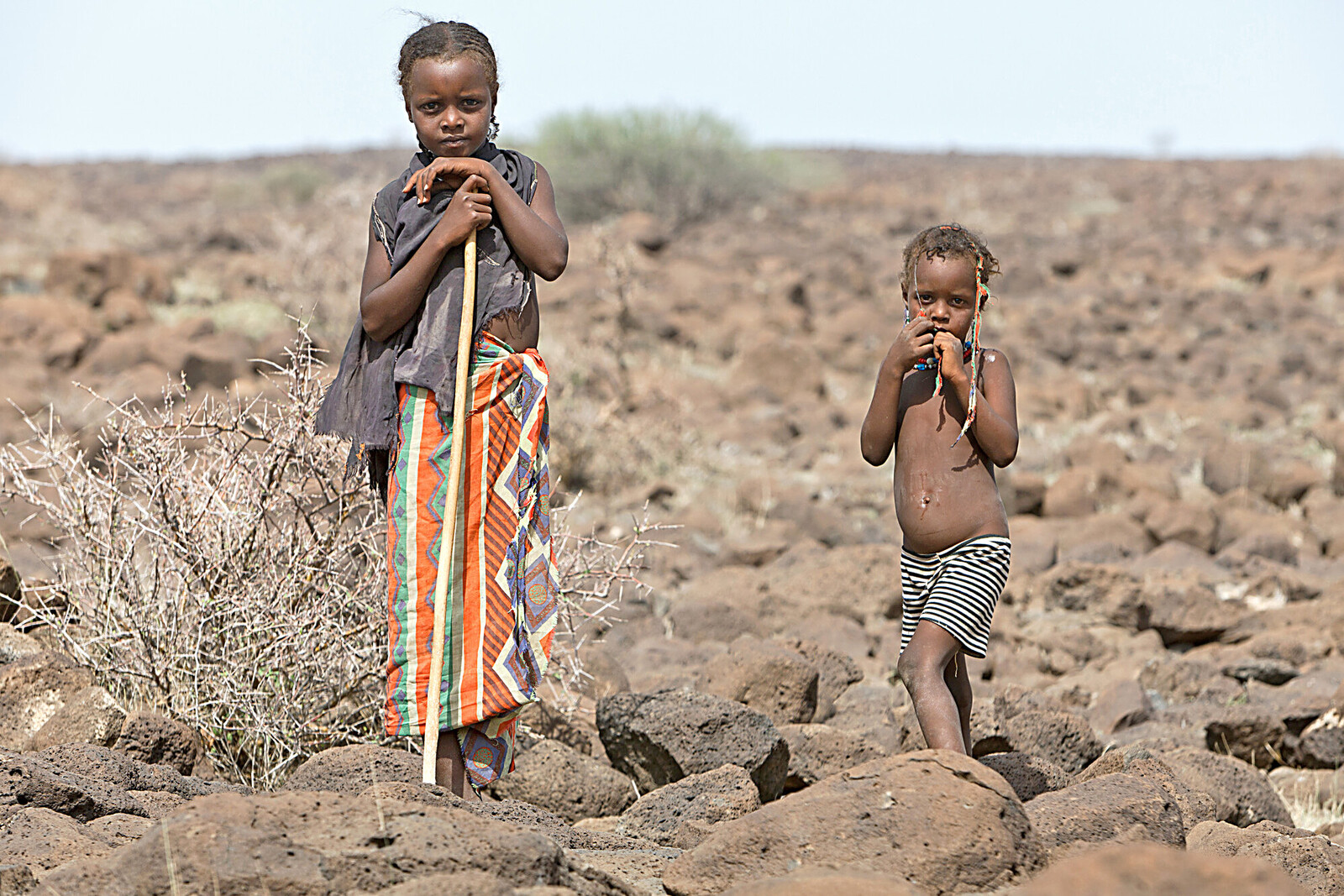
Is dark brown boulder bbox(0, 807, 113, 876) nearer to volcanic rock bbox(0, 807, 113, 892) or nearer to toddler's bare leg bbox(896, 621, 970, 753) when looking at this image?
volcanic rock bbox(0, 807, 113, 892)

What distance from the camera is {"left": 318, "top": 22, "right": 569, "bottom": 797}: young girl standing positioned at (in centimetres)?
310

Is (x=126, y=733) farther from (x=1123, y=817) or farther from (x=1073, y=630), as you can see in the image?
(x=1073, y=630)

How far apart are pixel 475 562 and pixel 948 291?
1217 millimetres

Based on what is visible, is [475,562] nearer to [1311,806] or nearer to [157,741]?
[157,741]

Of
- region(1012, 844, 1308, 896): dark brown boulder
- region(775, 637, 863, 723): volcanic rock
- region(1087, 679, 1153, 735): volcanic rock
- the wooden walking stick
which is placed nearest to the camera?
region(1012, 844, 1308, 896): dark brown boulder

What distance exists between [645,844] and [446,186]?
1.52 m

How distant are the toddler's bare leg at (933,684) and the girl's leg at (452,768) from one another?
3.25 ft

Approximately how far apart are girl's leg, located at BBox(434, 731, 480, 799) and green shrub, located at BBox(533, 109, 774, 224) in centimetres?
1933

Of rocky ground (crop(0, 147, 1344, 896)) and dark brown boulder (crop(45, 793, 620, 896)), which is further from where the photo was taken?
rocky ground (crop(0, 147, 1344, 896))

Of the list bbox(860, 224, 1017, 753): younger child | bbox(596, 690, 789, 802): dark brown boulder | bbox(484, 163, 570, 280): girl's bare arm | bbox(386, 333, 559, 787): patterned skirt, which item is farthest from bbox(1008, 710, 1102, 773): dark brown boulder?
bbox(484, 163, 570, 280): girl's bare arm

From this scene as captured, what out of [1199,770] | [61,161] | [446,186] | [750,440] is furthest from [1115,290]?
[61,161]

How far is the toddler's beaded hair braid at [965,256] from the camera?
10.4ft

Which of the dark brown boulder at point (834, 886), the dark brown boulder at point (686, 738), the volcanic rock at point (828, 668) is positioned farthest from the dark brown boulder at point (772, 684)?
the dark brown boulder at point (834, 886)

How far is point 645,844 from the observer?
10.3 ft
